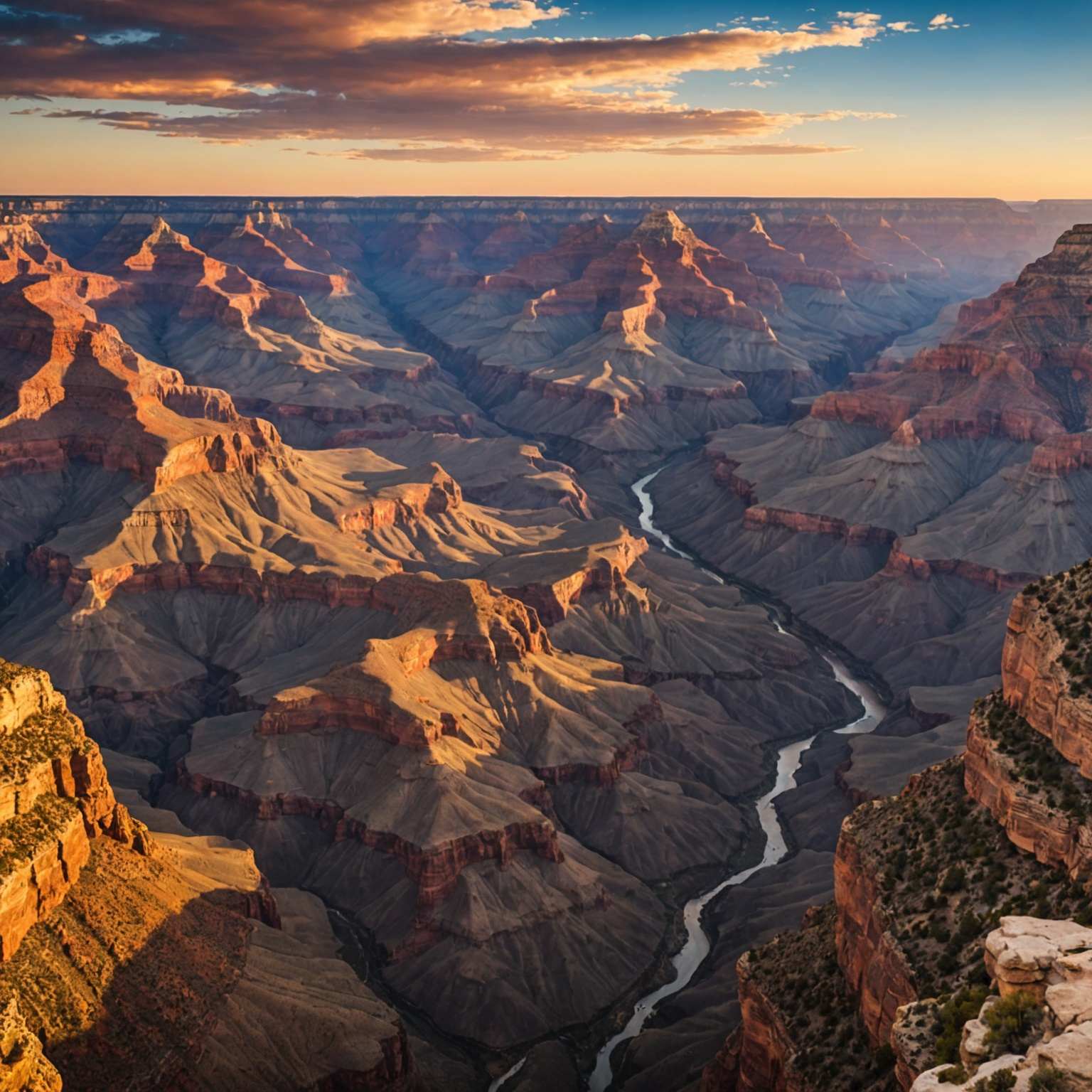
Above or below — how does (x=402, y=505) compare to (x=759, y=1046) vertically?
above

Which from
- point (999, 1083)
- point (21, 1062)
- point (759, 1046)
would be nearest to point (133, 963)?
point (21, 1062)

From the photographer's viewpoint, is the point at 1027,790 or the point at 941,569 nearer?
the point at 1027,790

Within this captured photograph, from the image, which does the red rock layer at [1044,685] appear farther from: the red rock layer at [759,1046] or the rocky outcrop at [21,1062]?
the rocky outcrop at [21,1062]

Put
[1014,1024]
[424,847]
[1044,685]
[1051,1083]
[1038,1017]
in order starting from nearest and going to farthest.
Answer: [1051,1083], [1014,1024], [1038,1017], [1044,685], [424,847]

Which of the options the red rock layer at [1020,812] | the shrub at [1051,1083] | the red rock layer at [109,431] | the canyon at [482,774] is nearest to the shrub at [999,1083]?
the shrub at [1051,1083]

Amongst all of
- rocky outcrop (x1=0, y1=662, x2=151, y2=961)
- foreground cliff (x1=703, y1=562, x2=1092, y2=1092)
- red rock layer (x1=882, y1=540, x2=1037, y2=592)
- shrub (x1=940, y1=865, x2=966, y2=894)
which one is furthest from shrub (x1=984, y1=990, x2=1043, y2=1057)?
red rock layer (x1=882, y1=540, x2=1037, y2=592)

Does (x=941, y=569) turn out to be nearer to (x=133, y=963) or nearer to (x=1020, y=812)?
(x=1020, y=812)

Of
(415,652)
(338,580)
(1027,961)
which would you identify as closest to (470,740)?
(415,652)

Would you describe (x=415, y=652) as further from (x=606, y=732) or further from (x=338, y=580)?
(x=338, y=580)

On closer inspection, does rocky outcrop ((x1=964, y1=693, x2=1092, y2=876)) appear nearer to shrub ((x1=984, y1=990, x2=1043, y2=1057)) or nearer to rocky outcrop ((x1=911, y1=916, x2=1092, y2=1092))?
rocky outcrop ((x1=911, y1=916, x2=1092, y2=1092))
